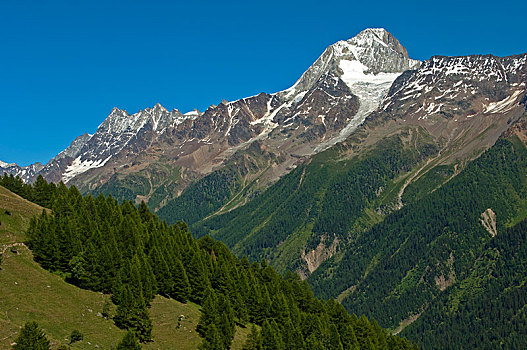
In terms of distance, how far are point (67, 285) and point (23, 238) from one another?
737 inches

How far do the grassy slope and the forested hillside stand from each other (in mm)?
2402

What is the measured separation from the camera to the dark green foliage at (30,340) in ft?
209

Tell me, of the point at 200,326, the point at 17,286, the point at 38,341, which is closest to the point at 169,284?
the point at 200,326

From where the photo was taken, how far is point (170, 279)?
363 feet

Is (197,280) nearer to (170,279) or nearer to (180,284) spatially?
(180,284)

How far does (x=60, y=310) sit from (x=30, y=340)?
20963mm

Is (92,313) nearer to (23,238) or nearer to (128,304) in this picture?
(128,304)

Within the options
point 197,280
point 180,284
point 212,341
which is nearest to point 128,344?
point 212,341

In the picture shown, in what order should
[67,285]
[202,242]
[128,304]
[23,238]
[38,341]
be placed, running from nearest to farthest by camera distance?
1. [38,341]
2. [128,304]
3. [67,285]
4. [23,238]
5. [202,242]

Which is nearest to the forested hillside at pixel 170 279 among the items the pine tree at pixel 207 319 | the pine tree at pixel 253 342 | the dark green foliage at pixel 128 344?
the pine tree at pixel 253 342

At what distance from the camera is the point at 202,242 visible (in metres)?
157

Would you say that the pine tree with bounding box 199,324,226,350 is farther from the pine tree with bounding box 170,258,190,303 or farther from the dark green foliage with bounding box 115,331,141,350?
the pine tree with bounding box 170,258,190,303

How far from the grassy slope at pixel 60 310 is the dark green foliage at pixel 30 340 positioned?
5823mm

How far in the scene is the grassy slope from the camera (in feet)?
256
